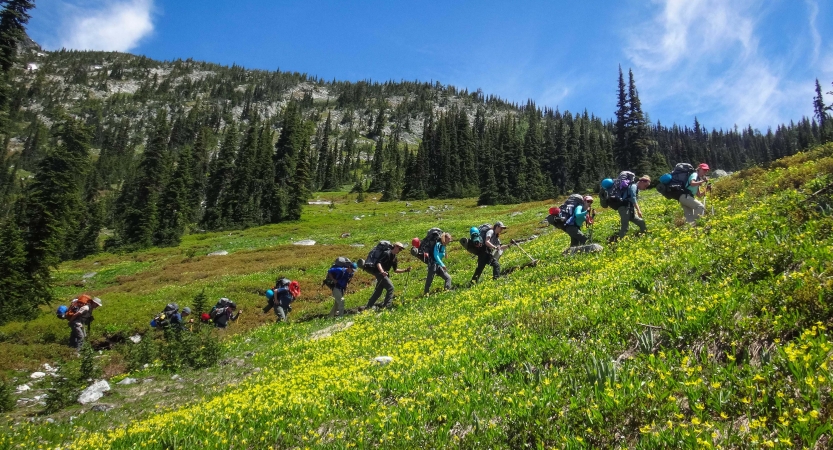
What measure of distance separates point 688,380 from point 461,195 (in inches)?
4108

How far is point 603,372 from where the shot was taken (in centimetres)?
492

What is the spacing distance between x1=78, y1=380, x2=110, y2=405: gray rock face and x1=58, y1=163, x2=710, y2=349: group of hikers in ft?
14.1

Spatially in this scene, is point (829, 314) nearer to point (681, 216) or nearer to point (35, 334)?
point (681, 216)

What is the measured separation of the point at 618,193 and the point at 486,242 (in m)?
4.56

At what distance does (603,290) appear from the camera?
852 cm

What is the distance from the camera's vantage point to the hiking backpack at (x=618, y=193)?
14.2 m

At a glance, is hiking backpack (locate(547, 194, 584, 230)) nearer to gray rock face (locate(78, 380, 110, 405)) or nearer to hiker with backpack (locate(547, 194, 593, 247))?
hiker with backpack (locate(547, 194, 593, 247))

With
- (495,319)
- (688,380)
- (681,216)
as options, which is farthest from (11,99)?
(681,216)

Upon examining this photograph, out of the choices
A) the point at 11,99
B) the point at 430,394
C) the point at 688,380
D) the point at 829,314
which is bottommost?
the point at 430,394

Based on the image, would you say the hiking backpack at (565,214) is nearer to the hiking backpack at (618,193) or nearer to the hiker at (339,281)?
the hiking backpack at (618,193)

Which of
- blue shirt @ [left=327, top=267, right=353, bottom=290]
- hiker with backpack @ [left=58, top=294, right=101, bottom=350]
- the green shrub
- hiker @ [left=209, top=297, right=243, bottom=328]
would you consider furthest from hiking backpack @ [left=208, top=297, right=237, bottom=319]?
the green shrub

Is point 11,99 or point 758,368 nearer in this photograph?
point 758,368

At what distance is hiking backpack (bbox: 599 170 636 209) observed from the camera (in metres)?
14.2

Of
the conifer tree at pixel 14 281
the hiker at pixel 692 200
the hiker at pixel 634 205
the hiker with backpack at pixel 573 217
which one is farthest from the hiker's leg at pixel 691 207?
the conifer tree at pixel 14 281
